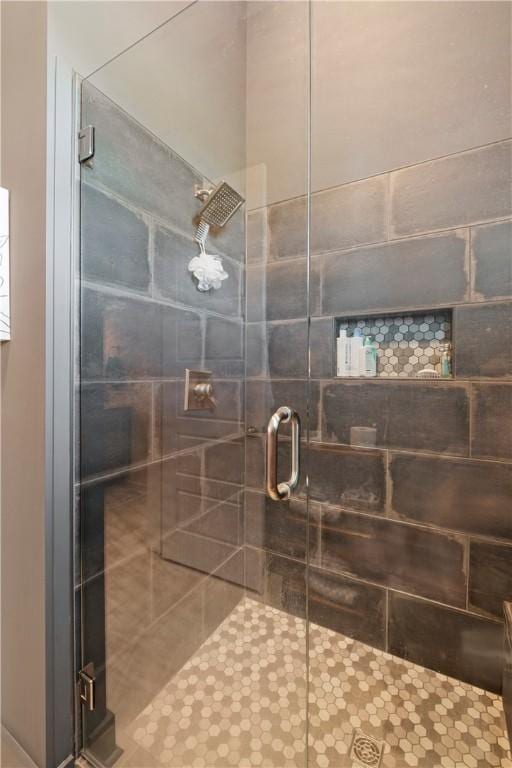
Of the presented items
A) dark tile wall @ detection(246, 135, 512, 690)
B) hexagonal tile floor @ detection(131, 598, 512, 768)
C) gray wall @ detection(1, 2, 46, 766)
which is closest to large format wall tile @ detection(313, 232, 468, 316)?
dark tile wall @ detection(246, 135, 512, 690)

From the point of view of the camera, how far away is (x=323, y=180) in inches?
54.3

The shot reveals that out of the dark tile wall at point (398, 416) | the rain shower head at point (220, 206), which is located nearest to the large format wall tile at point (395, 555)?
the dark tile wall at point (398, 416)

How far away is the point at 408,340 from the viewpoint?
1306 mm

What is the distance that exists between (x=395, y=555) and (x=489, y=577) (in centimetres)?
30

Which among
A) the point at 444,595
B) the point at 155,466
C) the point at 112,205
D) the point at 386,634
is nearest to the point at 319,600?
the point at 386,634

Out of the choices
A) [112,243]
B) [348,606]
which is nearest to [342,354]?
[112,243]

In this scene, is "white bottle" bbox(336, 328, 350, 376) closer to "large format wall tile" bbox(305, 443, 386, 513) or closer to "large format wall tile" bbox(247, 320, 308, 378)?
"large format wall tile" bbox(247, 320, 308, 378)

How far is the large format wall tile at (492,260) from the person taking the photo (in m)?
1.09

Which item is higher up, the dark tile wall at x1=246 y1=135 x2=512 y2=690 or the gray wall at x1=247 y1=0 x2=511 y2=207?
the gray wall at x1=247 y1=0 x2=511 y2=207

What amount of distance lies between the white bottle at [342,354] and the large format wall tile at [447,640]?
89 centimetres

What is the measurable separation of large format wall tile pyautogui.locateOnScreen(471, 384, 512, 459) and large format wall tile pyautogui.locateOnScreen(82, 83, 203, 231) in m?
1.13

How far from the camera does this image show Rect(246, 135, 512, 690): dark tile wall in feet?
3.68

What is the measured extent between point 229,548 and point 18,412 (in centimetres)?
85

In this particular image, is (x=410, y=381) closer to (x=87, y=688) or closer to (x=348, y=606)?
(x=348, y=606)
